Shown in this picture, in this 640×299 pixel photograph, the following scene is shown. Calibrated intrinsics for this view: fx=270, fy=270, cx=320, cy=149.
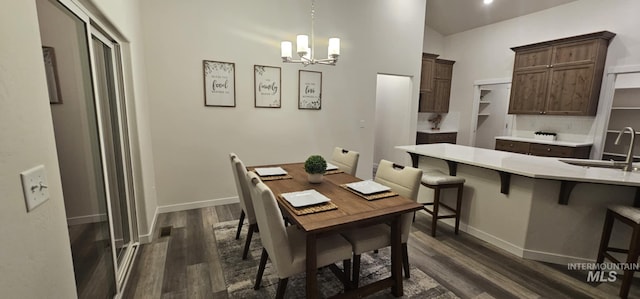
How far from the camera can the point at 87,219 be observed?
1611mm

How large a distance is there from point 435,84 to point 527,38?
1773mm

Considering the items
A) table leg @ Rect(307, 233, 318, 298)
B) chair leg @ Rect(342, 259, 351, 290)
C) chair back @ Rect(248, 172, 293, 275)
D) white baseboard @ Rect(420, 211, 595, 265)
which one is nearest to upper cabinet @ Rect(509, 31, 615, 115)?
white baseboard @ Rect(420, 211, 595, 265)

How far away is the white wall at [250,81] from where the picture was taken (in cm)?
329

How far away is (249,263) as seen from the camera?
2.39 metres

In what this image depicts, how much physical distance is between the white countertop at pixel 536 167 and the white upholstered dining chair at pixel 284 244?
167cm

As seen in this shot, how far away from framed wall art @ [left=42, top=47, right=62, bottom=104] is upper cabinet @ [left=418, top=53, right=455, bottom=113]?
5813mm

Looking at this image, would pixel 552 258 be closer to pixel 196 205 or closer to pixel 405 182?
pixel 405 182

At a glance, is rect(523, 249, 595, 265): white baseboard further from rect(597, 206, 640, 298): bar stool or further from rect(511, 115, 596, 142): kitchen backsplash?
rect(511, 115, 596, 142): kitchen backsplash

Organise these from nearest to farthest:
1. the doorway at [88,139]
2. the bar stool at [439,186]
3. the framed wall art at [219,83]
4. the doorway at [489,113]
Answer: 1. the doorway at [88,139]
2. the bar stool at [439,186]
3. the framed wall art at [219,83]
4. the doorway at [489,113]

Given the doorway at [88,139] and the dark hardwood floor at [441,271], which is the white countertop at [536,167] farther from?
the doorway at [88,139]

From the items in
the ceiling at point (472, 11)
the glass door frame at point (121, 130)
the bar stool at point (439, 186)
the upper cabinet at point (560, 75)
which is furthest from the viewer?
the ceiling at point (472, 11)

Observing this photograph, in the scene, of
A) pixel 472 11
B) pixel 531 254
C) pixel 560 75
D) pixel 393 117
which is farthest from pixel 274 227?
pixel 472 11

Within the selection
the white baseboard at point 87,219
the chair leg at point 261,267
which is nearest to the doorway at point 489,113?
the chair leg at point 261,267

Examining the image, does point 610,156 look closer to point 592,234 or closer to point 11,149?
point 592,234
